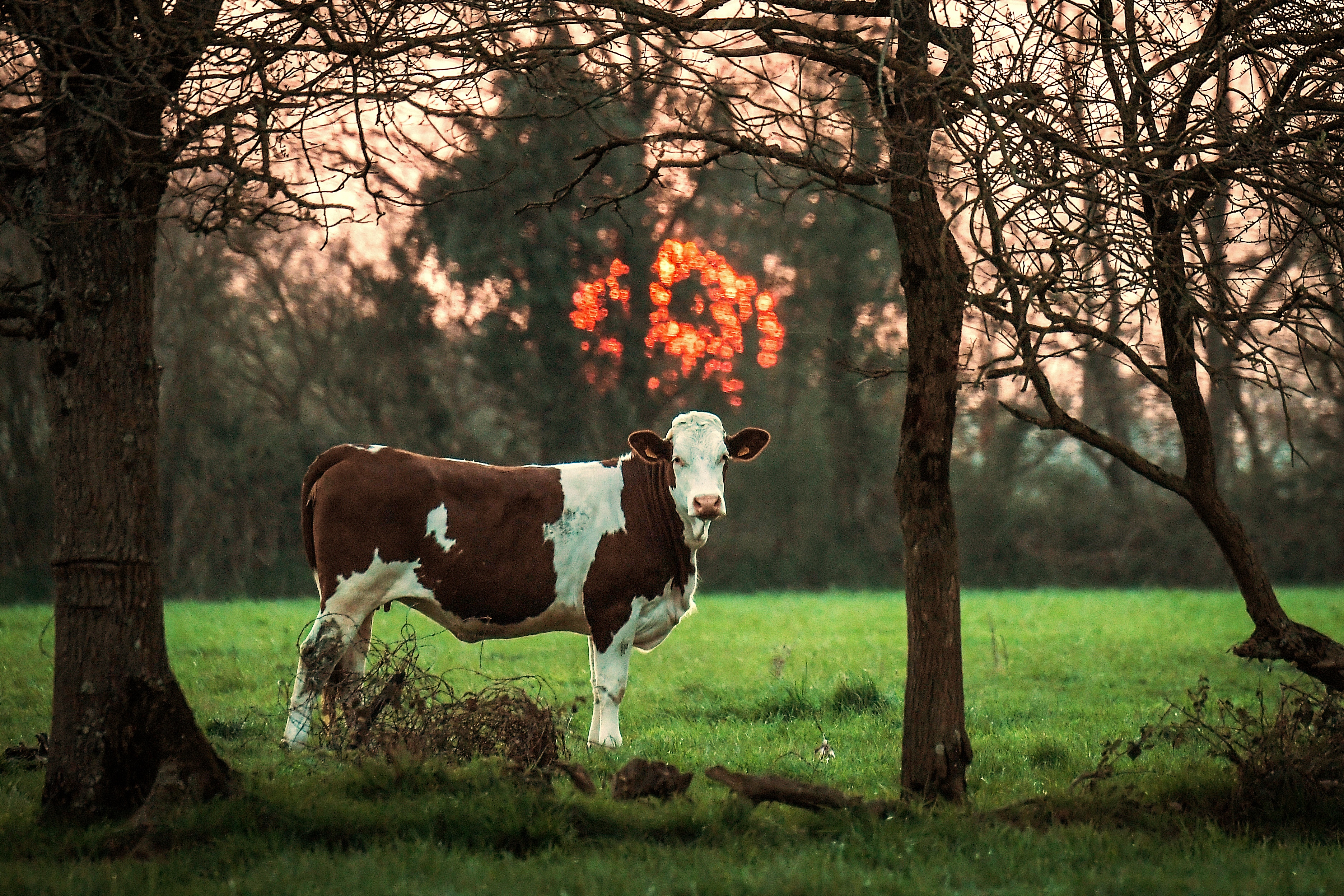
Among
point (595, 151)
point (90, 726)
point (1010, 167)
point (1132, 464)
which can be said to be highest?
point (595, 151)

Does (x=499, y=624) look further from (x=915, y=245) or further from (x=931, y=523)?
(x=915, y=245)

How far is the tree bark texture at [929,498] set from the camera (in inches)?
231

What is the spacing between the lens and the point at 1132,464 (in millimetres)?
6395

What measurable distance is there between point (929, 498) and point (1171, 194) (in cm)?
181

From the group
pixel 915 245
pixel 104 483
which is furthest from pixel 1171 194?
pixel 104 483

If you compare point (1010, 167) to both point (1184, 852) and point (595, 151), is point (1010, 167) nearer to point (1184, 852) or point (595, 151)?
point (595, 151)

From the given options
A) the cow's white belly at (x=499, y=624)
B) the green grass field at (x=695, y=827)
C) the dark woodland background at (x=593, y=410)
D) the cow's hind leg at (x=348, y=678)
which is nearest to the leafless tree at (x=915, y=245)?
the green grass field at (x=695, y=827)

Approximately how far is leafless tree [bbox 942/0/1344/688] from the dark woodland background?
18.1m

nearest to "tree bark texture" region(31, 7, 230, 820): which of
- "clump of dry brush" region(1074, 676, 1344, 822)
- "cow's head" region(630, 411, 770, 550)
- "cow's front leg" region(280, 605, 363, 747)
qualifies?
"cow's front leg" region(280, 605, 363, 747)

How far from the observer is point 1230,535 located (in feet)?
21.2

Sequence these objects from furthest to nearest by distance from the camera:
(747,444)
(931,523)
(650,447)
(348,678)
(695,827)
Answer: (747,444), (650,447), (348,678), (931,523), (695,827)

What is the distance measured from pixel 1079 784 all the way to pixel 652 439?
3.84m

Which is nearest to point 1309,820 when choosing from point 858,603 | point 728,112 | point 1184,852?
point 1184,852

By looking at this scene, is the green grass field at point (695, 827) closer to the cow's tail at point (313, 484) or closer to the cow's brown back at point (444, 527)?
the cow's brown back at point (444, 527)
